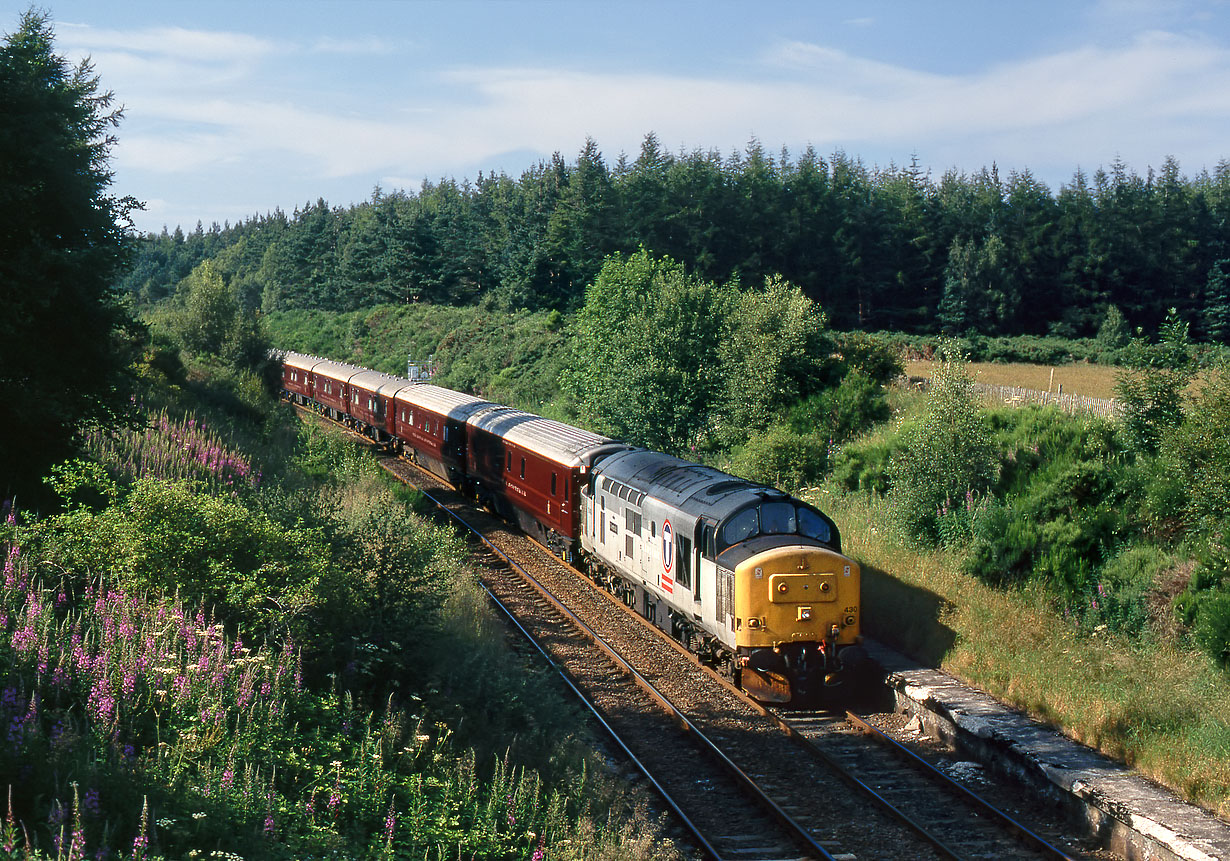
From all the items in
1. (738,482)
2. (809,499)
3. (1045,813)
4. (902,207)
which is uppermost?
(902,207)

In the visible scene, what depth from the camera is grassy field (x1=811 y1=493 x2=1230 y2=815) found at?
11570 mm

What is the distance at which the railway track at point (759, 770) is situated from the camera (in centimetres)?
1038

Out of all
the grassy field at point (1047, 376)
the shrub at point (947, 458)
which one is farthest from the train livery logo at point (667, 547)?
the grassy field at point (1047, 376)

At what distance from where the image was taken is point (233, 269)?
13462 cm

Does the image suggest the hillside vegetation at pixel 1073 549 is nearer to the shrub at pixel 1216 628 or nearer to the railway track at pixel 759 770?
the shrub at pixel 1216 628

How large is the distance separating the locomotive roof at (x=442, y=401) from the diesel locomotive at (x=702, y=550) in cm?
491

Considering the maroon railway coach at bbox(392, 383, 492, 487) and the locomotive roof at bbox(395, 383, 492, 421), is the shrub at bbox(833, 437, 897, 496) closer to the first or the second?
the maroon railway coach at bbox(392, 383, 492, 487)

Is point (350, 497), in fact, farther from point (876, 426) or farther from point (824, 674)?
point (876, 426)

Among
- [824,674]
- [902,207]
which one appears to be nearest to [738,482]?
[824,674]

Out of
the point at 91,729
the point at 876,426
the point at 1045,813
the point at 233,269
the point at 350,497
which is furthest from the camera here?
the point at 233,269

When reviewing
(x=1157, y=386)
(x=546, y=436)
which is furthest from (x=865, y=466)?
(x=546, y=436)

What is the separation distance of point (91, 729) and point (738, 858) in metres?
6.37

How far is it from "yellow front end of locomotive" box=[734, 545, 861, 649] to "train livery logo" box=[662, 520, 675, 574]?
94.1 inches

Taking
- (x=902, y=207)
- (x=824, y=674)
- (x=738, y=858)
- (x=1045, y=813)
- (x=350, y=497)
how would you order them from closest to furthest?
(x=738, y=858) < (x=1045, y=813) < (x=824, y=674) < (x=350, y=497) < (x=902, y=207)
